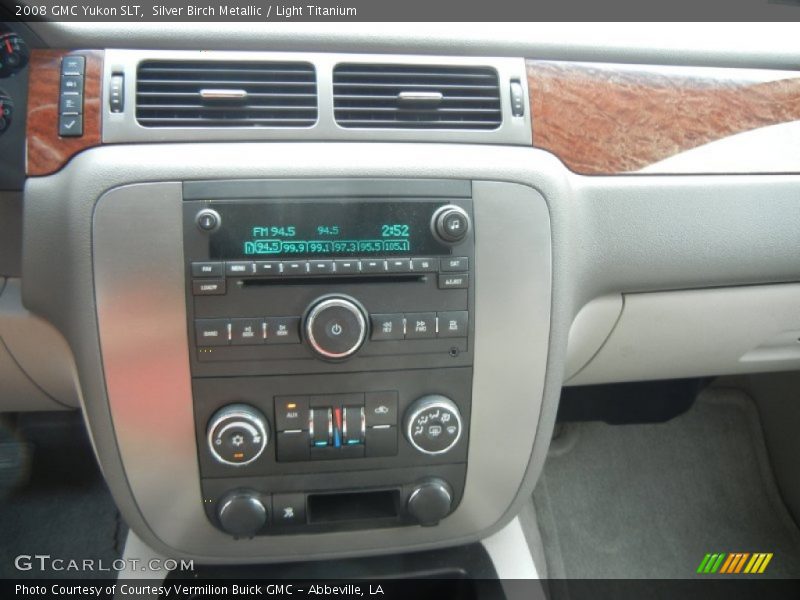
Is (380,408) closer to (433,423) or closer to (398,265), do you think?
(433,423)

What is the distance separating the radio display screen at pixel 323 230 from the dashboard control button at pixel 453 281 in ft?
0.12

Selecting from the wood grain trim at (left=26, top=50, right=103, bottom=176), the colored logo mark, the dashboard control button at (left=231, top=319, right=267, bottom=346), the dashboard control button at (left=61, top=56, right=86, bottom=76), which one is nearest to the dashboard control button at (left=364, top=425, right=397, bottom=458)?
the dashboard control button at (left=231, top=319, right=267, bottom=346)

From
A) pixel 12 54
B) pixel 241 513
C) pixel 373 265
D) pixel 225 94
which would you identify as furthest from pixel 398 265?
pixel 12 54

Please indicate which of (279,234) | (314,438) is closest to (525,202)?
(279,234)

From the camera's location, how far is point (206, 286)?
0.94 m

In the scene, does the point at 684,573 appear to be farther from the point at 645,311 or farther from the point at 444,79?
the point at 444,79

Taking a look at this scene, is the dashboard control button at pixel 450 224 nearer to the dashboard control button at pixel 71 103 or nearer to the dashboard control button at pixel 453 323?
the dashboard control button at pixel 453 323

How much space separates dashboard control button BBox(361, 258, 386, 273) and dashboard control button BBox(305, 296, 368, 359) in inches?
2.3

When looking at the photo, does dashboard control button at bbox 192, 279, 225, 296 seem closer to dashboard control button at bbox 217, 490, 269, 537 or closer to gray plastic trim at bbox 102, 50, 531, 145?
gray plastic trim at bbox 102, 50, 531, 145

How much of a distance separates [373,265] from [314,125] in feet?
Result: 0.78

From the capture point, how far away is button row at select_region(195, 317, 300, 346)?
953 mm

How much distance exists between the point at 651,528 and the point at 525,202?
4.28 feet

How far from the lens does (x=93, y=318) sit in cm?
95

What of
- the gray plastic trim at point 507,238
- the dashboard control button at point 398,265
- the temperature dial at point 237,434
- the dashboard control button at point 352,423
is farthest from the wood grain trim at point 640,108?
the temperature dial at point 237,434
